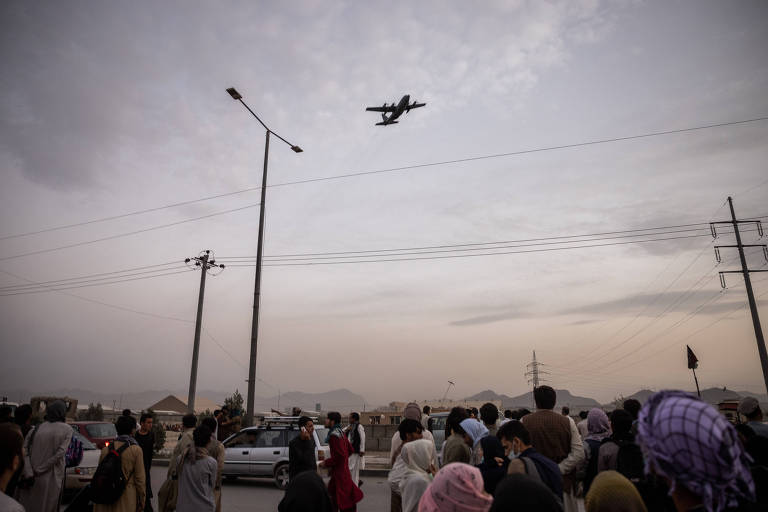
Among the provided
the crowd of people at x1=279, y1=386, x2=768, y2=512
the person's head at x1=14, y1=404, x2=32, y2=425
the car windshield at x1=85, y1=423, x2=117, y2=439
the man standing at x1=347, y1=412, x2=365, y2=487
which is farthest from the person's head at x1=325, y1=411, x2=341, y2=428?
the car windshield at x1=85, y1=423, x2=117, y2=439

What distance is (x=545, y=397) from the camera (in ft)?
19.0

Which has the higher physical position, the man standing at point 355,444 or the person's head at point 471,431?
the person's head at point 471,431

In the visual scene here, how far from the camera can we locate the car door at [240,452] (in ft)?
46.4

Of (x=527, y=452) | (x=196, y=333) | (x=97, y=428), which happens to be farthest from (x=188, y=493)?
(x=196, y=333)

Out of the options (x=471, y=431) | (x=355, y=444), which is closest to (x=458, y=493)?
(x=471, y=431)

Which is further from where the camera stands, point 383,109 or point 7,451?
point 383,109

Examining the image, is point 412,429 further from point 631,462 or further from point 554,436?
point 631,462

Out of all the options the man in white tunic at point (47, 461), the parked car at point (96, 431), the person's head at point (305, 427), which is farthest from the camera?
the parked car at point (96, 431)

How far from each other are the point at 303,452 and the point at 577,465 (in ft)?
13.4

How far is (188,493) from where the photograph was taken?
6105 mm

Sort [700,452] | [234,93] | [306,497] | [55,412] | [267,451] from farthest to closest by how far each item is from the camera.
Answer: [234,93], [267,451], [55,412], [306,497], [700,452]

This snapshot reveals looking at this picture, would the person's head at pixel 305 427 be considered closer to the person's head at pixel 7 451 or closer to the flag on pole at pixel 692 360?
the person's head at pixel 7 451

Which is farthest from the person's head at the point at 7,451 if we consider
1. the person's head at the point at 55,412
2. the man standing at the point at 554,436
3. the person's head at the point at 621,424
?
the person's head at the point at 621,424

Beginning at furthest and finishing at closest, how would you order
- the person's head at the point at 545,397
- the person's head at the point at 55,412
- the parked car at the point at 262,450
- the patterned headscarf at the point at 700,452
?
the parked car at the point at 262,450, the person's head at the point at 55,412, the person's head at the point at 545,397, the patterned headscarf at the point at 700,452
